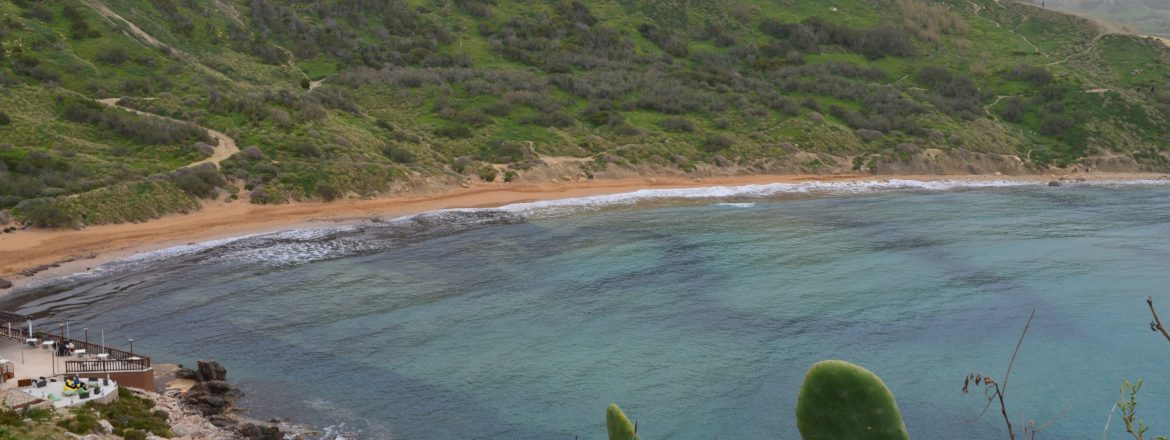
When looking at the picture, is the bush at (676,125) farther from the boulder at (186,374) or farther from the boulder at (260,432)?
the boulder at (260,432)

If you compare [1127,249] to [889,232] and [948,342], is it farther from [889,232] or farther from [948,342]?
[948,342]

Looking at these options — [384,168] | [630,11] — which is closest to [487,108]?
[384,168]

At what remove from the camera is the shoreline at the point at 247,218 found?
38469 mm

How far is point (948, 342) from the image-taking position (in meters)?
30.0

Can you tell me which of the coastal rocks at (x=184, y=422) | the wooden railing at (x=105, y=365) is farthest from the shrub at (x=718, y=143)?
the coastal rocks at (x=184, y=422)

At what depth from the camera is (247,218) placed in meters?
46.6

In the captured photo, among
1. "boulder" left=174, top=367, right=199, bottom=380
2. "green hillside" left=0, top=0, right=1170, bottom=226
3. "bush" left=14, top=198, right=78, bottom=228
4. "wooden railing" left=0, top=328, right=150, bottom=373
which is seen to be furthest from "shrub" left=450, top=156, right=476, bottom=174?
"boulder" left=174, top=367, right=199, bottom=380

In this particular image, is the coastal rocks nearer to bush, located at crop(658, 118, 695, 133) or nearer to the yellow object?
the yellow object

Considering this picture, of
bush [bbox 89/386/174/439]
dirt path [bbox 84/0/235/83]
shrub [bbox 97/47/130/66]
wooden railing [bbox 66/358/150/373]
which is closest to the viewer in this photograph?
bush [bbox 89/386/174/439]

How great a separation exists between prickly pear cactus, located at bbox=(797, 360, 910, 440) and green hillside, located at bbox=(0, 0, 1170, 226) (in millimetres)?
42485

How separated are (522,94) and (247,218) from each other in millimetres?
29511

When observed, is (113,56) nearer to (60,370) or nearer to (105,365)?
(60,370)

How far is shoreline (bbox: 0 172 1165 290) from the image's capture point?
38469 mm

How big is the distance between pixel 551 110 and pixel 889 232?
29.7m
